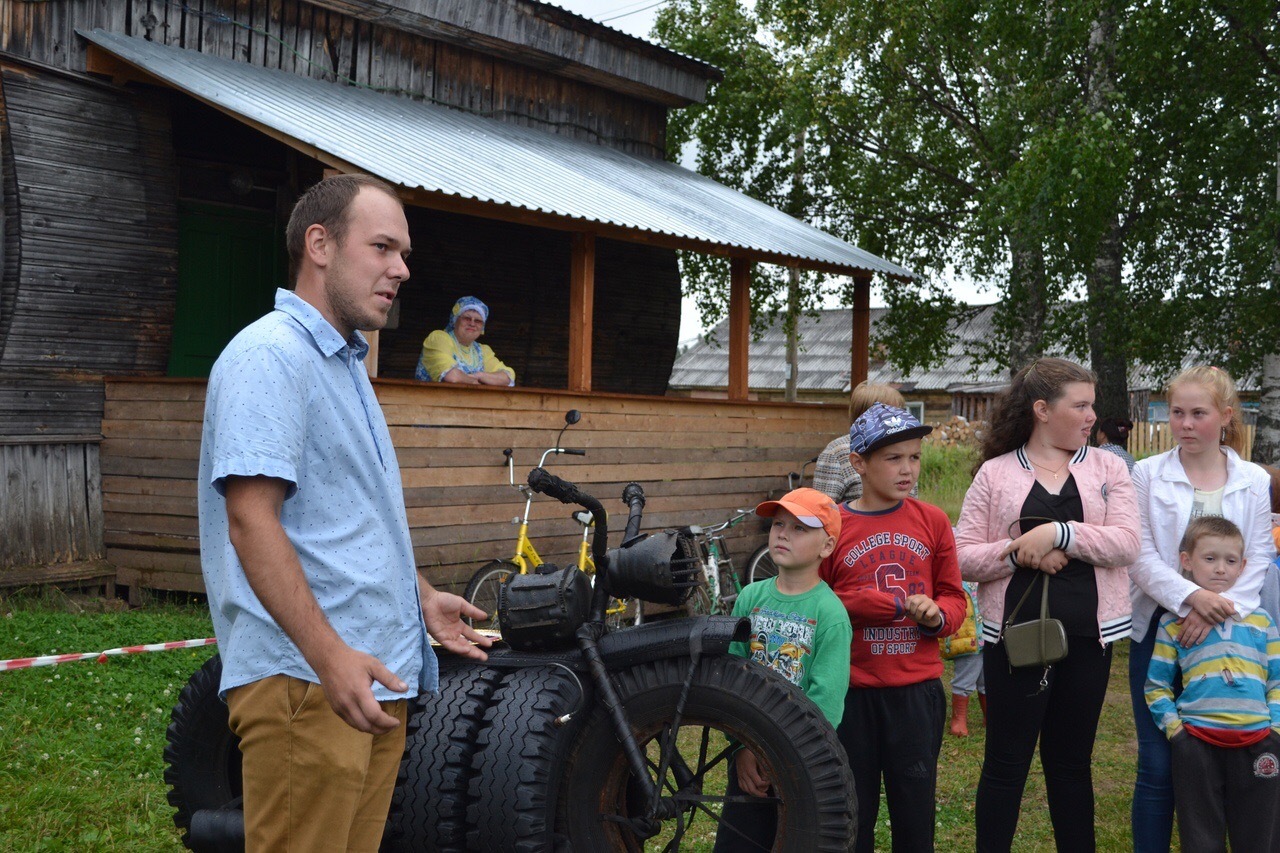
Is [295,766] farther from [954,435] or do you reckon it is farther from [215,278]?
[954,435]

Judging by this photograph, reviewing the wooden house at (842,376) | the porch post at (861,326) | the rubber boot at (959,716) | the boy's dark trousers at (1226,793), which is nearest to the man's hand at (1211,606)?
the boy's dark trousers at (1226,793)

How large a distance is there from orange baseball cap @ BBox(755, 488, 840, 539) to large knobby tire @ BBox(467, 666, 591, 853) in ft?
2.58

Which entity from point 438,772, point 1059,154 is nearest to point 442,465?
point 438,772

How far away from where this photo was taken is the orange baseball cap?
11.5ft

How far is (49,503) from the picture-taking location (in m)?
8.96

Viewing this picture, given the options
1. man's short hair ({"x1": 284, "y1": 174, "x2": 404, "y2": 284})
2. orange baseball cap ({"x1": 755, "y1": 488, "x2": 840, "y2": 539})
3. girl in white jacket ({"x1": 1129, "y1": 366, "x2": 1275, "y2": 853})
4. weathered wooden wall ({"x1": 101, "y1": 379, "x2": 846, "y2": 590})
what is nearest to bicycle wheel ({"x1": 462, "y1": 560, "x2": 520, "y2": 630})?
weathered wooden wall ({"x1": 101, "y1": 379, "x2": 846, "y2": 590})

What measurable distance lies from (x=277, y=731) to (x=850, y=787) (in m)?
1.59

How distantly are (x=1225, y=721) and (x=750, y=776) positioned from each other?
5.50 feet

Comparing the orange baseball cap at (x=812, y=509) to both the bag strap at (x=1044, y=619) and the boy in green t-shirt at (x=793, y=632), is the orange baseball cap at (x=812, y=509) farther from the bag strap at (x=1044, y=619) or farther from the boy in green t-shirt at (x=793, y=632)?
the bag strap at (x=1044, y=619)

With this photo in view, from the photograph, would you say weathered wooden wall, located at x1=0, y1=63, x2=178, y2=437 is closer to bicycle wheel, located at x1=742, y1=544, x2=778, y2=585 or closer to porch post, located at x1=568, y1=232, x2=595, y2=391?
porch post, located at x1=568, y1=232, x2=595, y2=391

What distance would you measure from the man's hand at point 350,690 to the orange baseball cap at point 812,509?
1.65 metres

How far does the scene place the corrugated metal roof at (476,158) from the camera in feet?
27.8

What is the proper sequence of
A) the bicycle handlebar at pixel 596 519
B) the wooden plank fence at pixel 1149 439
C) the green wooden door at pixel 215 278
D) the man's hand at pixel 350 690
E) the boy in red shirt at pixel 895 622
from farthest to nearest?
1. the wooden plank fence at pixel 1149 439
2. the green wooden door at pixel 215 278
3. the boy in red shirt at pixel 895 622
4. the bicycle handlebar at pixel 596 519
5. the man's hand at pixel 350 690

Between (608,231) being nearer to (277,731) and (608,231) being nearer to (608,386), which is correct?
(608,386)
